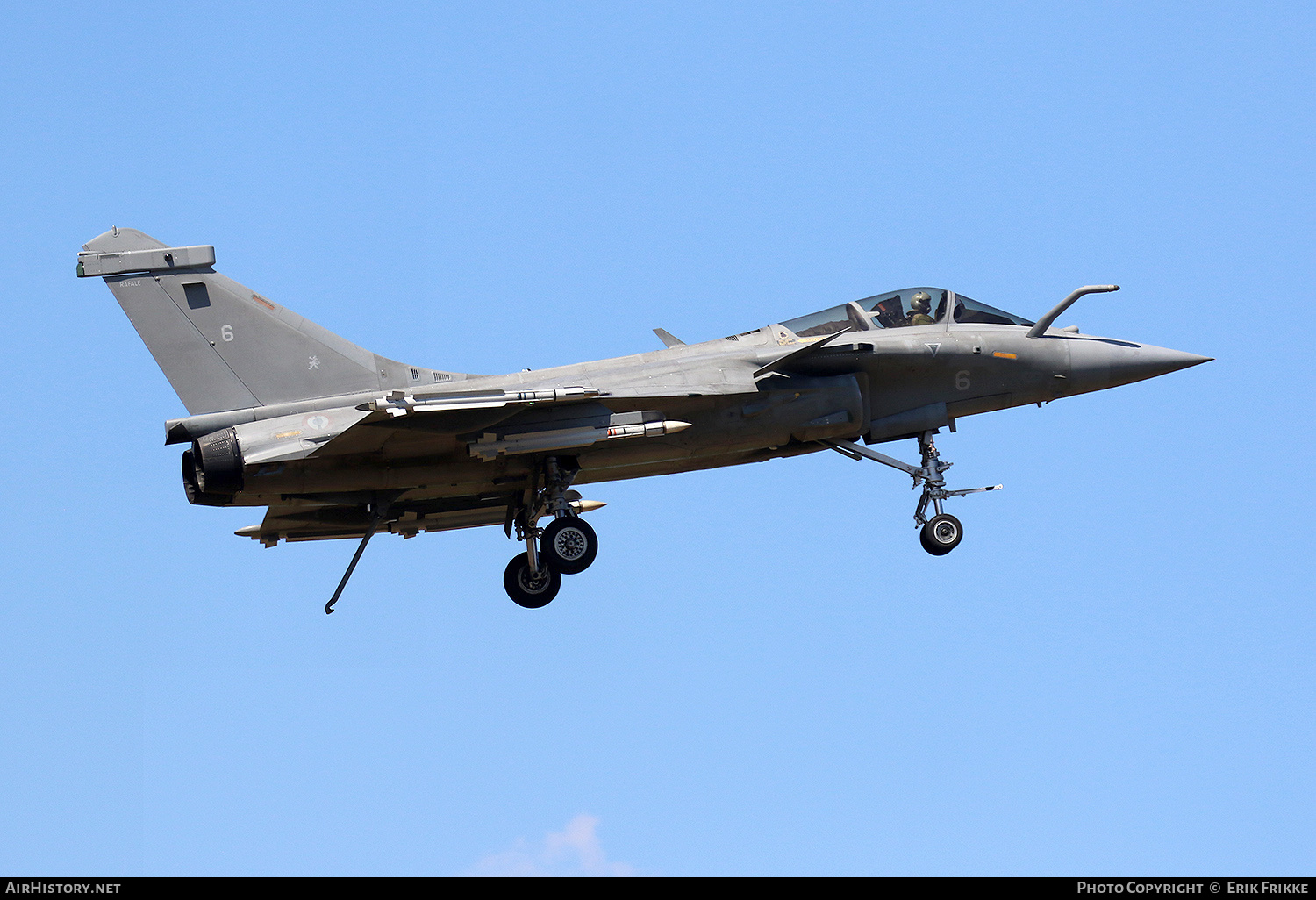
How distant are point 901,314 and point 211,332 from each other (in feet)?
30.1

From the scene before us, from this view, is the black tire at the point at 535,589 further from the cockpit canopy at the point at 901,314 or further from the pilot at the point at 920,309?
the pilot at the point at 920,309

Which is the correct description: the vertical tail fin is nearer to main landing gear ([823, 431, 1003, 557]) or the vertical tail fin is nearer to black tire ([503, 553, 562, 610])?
black tire ([503, 553, 562, 610])

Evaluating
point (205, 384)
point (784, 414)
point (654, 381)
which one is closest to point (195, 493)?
point (205, 384)

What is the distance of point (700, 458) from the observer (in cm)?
2123

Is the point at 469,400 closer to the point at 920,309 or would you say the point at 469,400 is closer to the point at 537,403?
the point at 537,403

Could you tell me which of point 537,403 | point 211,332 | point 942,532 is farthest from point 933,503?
point 211,332

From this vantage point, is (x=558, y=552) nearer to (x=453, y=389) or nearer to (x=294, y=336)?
(x=453, y=389)

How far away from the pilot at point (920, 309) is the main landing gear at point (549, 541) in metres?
5.27

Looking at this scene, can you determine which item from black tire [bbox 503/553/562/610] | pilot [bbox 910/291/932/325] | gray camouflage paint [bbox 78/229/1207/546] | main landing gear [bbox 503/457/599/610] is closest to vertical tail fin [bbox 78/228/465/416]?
gray camouflage paint [bbox 78/229/1207/546]

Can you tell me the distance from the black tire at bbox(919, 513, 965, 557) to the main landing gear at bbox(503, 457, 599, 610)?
4.64 m

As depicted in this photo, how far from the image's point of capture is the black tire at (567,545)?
2039 centimetres

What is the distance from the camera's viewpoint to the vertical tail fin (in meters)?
19.3
